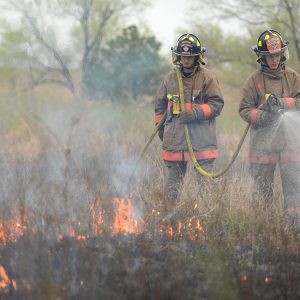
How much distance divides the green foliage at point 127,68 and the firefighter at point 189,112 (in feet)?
28.4

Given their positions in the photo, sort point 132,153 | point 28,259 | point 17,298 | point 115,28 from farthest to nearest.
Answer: point 115,28 < point 132,153 < point 28,259 < point 17,298

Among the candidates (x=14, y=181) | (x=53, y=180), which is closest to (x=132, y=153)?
(x=53, y=180)

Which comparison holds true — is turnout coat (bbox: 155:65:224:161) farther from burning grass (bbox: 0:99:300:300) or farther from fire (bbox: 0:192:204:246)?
fire (bbox: 0:192:204:246)

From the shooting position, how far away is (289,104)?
4605 millimetres

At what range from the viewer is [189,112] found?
4844 millimetres

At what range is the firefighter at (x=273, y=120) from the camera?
4643mm

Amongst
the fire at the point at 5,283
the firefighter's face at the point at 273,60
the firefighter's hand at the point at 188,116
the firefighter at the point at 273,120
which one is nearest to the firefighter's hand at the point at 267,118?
the firefighter at the point at 273,120

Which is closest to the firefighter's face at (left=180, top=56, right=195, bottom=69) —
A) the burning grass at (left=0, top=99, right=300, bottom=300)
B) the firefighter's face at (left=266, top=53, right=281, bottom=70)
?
the firefighter's face at (left=266, top=53, right=281, bottom=70)

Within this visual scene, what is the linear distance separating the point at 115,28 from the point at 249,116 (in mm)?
11173

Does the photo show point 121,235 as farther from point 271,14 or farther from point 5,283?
point 271,14

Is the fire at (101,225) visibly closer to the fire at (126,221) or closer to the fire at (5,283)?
the fire at (126,221)

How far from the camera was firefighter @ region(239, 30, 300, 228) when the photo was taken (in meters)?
4.64

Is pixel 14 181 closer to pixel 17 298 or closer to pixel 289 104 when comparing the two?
pixel 17 298

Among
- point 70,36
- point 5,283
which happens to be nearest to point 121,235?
point 5,283
